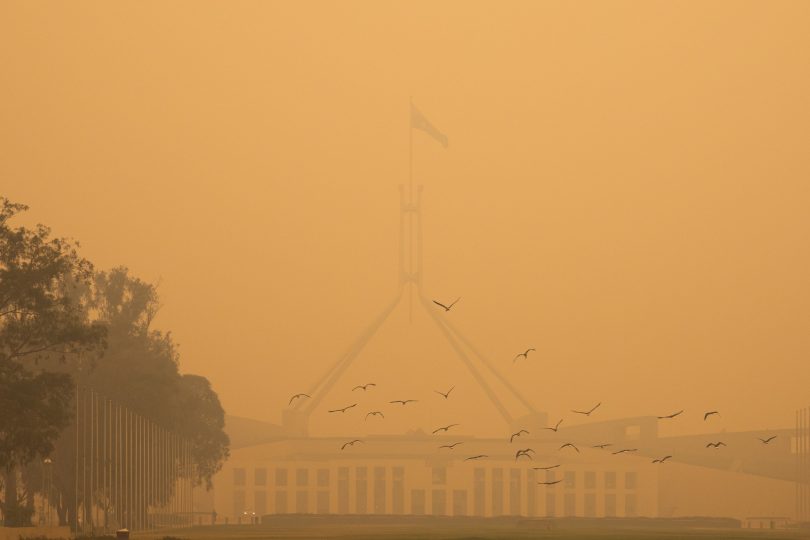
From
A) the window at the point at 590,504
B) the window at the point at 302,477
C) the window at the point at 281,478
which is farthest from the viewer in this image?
the window at the point at 302,477

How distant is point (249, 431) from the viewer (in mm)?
168875

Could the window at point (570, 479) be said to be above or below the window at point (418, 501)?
above

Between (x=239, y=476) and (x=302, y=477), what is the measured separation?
510 centimetres

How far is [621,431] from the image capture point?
16800 centimetres

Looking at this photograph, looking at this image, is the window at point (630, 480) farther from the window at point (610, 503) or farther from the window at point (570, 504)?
the window at point (570, 504)

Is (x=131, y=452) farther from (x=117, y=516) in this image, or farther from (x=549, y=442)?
(x=549, y=442)

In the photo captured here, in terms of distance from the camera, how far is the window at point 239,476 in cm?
15575

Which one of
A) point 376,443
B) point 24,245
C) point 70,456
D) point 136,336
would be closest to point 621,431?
point 376,443

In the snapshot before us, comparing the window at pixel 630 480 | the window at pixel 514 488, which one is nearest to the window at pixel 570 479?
the window at pixel 514 488

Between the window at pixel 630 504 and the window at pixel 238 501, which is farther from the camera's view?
the window at pixel 238 501

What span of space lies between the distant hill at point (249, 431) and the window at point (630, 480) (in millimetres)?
28607

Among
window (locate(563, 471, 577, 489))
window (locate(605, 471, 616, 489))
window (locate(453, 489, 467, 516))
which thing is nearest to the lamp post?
window (locate(453, 489, 467, 516))

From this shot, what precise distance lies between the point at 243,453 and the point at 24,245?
320ft

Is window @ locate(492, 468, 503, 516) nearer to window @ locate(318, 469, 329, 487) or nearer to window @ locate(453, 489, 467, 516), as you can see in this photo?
window @ locate(453, 489, 467, 516)
